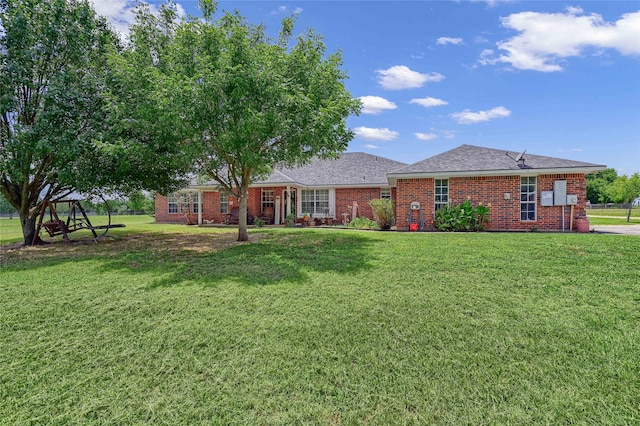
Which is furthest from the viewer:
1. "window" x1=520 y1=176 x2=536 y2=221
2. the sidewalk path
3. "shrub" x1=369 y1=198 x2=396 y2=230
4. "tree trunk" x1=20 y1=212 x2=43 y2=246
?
"shrub" x1=369 y1=198 x2=396 y2=230

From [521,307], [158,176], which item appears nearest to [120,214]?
[158,176]

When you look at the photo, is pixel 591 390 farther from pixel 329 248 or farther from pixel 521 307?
pixel 329 248

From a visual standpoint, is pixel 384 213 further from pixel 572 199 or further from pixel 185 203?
pixel 185 203

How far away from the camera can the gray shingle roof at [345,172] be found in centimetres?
1943

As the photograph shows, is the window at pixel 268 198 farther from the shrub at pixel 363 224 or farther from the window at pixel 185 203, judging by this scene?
the shrub at pixel 363 224

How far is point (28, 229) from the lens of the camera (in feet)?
38.6

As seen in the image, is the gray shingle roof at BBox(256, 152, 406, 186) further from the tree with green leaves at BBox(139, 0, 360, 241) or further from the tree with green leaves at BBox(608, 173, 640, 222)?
the tree with green leaves at BBox(608, 173, 640, 222)

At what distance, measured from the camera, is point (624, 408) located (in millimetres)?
2807

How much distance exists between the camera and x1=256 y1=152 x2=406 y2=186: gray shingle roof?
19.4 metres

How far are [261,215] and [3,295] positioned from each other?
15.0 m

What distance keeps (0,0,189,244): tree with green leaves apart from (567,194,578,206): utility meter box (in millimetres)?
15022

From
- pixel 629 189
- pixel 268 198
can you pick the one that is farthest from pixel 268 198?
pixel 629 189

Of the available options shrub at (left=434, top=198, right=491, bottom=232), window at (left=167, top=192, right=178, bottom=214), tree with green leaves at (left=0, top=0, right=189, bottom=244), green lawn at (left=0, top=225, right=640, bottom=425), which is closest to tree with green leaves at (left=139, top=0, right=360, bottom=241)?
tree with green leaves at (left=0, top=0, right=189, bottom=244)

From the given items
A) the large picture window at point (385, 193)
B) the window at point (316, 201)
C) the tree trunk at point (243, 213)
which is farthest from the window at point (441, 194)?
the tree trunk at point (243, 213)
